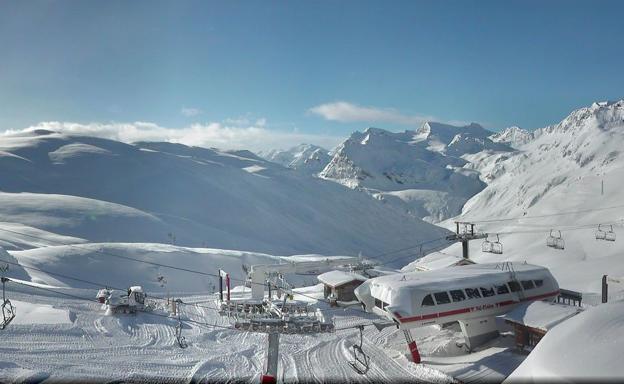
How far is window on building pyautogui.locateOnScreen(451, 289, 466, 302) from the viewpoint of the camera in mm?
25500

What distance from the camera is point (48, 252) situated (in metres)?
54.4

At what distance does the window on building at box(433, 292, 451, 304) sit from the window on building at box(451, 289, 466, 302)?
362mm

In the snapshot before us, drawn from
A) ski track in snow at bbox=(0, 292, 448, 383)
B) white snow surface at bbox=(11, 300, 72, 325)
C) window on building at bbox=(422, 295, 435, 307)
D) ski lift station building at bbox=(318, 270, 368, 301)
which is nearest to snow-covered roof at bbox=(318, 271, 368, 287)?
ski lift station building at bbox=(318, 270, 368, 301)

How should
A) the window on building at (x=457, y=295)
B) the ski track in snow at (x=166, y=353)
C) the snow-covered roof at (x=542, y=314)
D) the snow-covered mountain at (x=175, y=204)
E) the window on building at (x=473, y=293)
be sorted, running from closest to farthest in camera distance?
the ski track in snow at (x=166, y=353)
the snow-covered roof at (x=542, y=314)
the window on building at (x=457, y=295)
the window on building at (x=473, y=293)
the snow-covered mountain at (x=175, y=204)

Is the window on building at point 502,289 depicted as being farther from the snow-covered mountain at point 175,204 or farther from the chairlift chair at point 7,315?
the snow-covered mountain at point 175,204

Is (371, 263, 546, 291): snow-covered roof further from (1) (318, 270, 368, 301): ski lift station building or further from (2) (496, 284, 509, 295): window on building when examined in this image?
(1) (318, 270, 368, 301): ski lift station building

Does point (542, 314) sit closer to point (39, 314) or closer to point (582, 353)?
point (582, 353)

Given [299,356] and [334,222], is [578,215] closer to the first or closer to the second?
[334,222]

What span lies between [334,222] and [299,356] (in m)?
110

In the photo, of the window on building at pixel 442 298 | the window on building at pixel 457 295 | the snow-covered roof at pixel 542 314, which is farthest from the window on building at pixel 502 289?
the window on building at pixel 442 298

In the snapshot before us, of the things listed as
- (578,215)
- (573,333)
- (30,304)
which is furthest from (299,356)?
(578,215)

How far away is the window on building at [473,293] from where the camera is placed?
85.3ft

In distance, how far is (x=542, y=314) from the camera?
23.3 meters

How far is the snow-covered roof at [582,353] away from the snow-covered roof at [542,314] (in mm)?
5480
